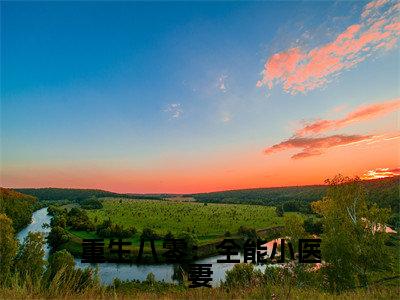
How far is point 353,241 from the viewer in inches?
1430

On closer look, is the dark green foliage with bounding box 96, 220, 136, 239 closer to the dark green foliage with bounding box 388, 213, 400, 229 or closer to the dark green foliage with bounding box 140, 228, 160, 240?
the dark green foliage with bounding box 140, 228, 160, 240

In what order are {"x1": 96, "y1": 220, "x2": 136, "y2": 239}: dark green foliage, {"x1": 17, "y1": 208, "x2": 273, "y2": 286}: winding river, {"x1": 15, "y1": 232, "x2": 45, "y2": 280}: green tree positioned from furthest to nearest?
{"x1": 96, "y1": 220, "x2": 136, "y2": 239}: dark green foliage < {"x1": 17, "y1": 208, "x2": 273, "y2": 286}: winding river < {"x1": 15, "y1": 232, "x2": 45, "y2": 280}: green tree

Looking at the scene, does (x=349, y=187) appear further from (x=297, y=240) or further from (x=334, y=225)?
(x=297, y=240)

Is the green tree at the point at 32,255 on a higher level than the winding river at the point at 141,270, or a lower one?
higher

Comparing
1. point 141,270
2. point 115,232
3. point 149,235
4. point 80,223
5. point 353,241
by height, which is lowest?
point 141,270

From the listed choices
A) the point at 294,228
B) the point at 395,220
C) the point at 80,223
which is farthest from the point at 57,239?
the point at 395,220

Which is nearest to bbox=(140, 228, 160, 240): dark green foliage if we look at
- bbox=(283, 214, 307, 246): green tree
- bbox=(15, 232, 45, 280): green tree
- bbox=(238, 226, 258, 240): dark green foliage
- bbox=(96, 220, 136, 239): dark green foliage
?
bbox=(96, 220, 136, 239): dark green foliage

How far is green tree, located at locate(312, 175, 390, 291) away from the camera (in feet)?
117

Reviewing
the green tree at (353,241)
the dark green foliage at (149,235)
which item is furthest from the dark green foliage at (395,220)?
the dark green foliage at (149,235)

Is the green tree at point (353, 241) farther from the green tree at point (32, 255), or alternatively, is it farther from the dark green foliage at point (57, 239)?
the dark green foliage at point (57, 239)

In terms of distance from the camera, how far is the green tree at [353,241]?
35.7m

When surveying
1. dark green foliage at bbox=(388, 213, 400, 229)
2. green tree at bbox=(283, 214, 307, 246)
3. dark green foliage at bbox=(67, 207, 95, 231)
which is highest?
green tree at bbox=(283, 214, 307, 246)

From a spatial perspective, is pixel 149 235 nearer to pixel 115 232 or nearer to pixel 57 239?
pixel 115 232

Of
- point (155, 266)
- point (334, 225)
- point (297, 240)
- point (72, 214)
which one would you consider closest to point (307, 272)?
point (297, 240)
